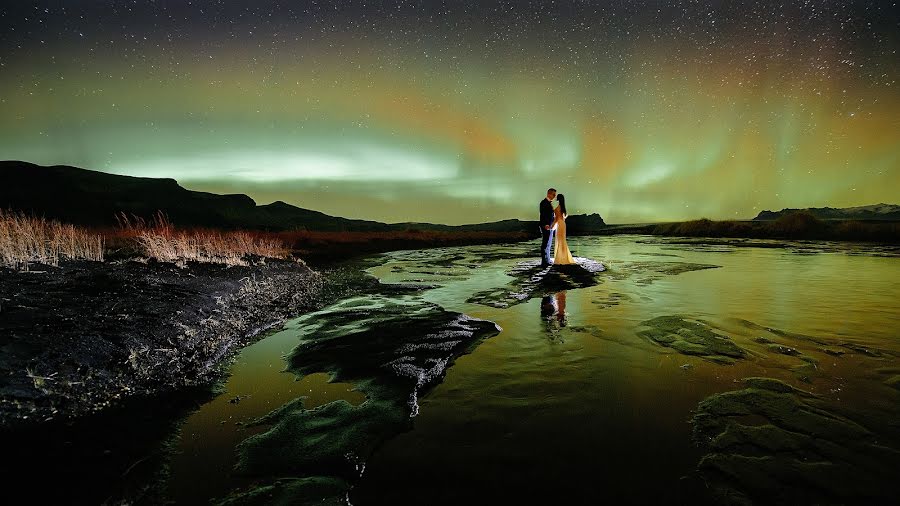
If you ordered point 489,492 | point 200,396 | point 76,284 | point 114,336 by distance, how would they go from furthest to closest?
point 76,284, point 114,336, point 200,396, point 489,492

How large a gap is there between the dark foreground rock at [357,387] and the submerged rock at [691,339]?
3402 mm

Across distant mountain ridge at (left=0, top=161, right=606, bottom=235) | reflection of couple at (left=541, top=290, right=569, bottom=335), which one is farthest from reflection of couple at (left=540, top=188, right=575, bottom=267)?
distant mountain ridge at (left=0, top=161, right=606, bottom=235)

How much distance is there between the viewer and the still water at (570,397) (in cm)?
334

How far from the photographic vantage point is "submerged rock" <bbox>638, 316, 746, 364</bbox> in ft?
21.1

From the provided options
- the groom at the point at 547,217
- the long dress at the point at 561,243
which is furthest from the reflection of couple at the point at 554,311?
the long dress at the point at 561,243

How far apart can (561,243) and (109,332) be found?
1705 cm

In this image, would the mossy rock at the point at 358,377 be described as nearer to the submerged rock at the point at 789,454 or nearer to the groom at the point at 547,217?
the submerged rock at the point at 789,454

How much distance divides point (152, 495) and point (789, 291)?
1673cm

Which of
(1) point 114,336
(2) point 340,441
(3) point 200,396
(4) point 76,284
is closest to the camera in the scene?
(2) point 340,441

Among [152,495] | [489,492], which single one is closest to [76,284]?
[152,495]

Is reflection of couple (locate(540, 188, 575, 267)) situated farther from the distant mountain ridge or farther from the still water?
the distant mountain ridge

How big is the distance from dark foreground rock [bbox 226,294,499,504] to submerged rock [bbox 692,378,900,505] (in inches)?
124

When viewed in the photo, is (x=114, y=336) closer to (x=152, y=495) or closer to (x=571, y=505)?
(x=152, y=495)

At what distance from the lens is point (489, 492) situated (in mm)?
3178
